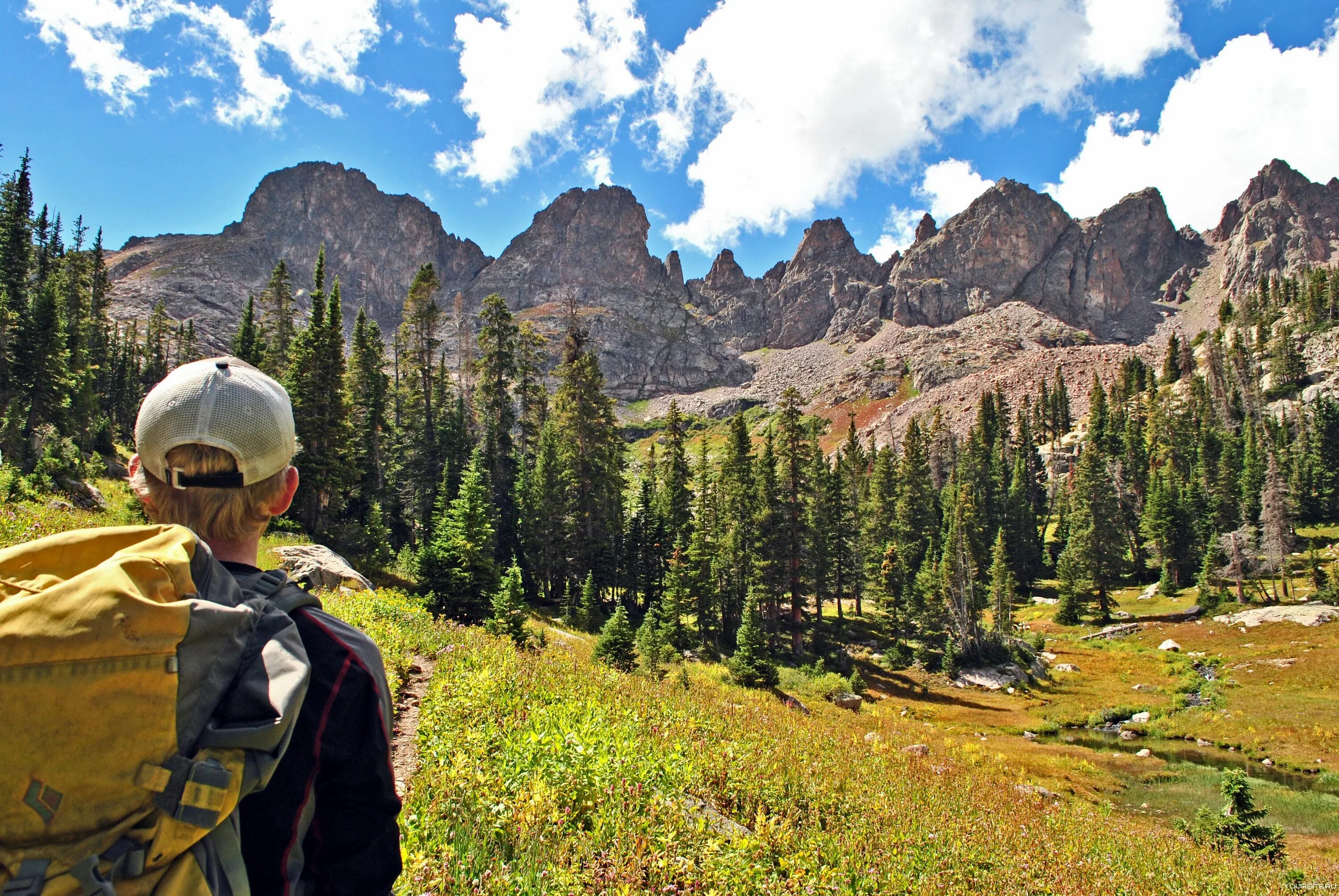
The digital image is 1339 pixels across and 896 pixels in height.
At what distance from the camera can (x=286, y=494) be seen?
2.38 m

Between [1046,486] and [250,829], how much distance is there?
11647cm

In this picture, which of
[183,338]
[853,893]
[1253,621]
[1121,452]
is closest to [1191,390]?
[1121,452]

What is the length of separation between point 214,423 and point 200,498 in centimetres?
28

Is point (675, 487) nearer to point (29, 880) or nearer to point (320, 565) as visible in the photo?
point (320, 565)

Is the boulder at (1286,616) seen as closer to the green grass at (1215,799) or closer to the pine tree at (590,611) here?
the green grass at (1215,799)

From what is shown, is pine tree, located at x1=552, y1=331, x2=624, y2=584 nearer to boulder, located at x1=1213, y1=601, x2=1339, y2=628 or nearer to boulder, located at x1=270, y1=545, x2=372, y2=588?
boulder, located at x1=270, y1=545, x2=372, y2=588

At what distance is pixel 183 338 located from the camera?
81500mm

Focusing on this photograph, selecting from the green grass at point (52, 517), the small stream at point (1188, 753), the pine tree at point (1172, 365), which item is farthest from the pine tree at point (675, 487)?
the pine tree at point (1172, 365)

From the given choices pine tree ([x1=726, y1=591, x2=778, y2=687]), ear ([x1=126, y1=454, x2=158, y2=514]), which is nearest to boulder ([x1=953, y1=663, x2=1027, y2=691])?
pine tree ([x1=726, y1=591, x2=778, y2=687])

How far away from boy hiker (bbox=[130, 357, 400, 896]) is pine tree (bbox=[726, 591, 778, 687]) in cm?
2885

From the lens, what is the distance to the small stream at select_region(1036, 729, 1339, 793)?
2619 cm

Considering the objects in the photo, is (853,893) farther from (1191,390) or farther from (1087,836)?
(1191,390)

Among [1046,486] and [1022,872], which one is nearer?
[1022,872]

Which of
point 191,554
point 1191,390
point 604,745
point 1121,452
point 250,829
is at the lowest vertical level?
point 604,745
